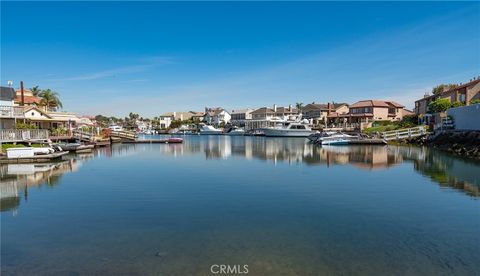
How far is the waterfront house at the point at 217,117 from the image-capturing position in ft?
466

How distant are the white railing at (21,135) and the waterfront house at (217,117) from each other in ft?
344

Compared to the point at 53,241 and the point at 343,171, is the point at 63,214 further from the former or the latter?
the point at 343,171

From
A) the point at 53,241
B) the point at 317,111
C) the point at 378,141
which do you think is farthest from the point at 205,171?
the point at 317,111

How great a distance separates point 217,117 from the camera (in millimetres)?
142875

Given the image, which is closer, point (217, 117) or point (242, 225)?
point (242, 225)

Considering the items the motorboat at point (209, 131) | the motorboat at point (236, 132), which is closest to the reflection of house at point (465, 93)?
the motorboat at point (236, 132)

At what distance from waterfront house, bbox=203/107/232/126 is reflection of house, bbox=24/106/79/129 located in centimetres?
9073

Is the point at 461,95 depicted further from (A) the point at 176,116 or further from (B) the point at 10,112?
(A) the point at 176,116

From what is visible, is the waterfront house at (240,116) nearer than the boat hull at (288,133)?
No

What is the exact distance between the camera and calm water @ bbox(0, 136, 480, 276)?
26.6 feet

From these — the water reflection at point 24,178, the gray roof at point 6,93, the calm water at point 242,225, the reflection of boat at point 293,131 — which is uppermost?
the gray roof at point 6,93

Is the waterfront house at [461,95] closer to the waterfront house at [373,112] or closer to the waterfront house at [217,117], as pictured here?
the waterfront house at [373,112]

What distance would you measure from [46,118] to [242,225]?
43109mm

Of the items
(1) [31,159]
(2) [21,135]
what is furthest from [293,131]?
(1) [31,159]
